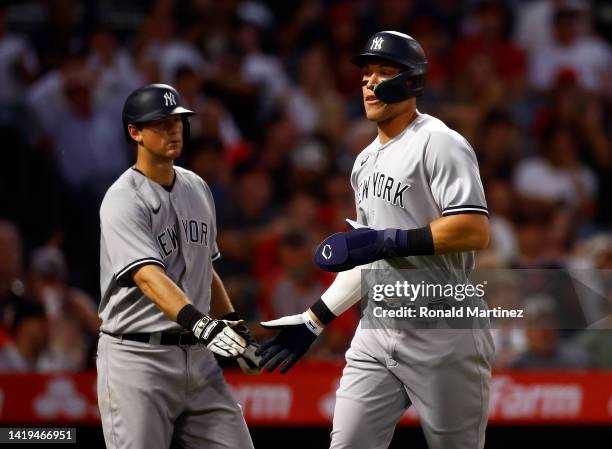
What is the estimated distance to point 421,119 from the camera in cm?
392

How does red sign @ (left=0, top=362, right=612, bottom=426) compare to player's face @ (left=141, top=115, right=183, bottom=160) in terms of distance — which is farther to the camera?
red sign @ (left=0, top=362, right=612, bottom=426)

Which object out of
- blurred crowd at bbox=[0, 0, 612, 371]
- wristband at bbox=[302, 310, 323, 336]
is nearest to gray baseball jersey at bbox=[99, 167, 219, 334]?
wristband at bbox=[302, 310, 323, 336]

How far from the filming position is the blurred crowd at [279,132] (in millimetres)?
6508

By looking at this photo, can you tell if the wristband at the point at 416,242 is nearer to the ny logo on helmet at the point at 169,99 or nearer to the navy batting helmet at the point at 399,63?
the navy batting helmet at the point at 399,63

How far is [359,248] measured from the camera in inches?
148

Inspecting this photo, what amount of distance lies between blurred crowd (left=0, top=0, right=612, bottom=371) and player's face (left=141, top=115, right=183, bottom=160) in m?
2.26

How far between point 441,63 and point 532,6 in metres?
1.15

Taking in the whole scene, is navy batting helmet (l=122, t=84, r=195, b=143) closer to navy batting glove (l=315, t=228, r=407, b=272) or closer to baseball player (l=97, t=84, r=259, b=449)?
baseball player (l=97, t=84, r=259, b=449)

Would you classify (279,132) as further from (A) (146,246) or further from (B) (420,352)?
(B) (420,352)

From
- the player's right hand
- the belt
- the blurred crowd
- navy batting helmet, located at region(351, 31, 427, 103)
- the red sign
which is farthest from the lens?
the blurred crowd

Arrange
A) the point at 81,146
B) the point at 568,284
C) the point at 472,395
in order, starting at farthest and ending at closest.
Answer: the point at 81,146 → the point at 568,284 → the point at 472,395

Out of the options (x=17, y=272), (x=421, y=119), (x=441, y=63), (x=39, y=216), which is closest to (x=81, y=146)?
(x=39, y=216)

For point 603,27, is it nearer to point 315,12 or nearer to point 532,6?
point 532,6

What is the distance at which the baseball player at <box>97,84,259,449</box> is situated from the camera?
392 centimetres
